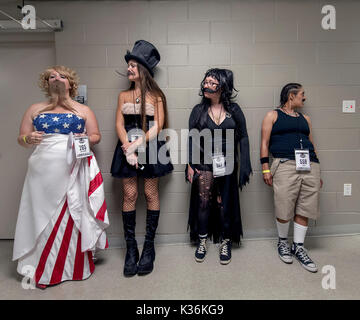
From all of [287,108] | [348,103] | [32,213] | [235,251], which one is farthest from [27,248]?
[348,103]

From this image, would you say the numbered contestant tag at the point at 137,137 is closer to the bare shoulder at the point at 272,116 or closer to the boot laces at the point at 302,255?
the bare shoulder at the point at 272,116

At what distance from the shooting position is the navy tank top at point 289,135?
2207mm

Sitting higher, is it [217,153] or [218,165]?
[217,153]

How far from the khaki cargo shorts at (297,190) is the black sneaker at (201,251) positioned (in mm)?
717

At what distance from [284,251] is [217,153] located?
41.0 inches

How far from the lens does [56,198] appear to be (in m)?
1.87

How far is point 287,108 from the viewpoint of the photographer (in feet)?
7.55

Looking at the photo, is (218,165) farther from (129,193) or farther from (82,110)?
(82,110)

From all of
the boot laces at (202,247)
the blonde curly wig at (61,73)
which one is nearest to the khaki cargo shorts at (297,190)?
the boot laces at (202,247)

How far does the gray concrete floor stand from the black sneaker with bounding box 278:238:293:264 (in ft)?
0.14

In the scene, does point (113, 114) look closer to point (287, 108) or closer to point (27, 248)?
point (27, 248)

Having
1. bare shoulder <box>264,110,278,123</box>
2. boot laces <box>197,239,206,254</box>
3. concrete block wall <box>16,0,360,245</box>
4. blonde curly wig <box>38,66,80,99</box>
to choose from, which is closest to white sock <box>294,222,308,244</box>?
concrete block wall <box>16,0,360,245</box>

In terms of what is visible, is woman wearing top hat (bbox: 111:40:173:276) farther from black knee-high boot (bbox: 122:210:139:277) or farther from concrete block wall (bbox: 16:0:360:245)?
concrete block wall (bbox: 16:0:360:245)

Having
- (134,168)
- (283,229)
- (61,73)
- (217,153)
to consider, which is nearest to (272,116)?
(217,153)
